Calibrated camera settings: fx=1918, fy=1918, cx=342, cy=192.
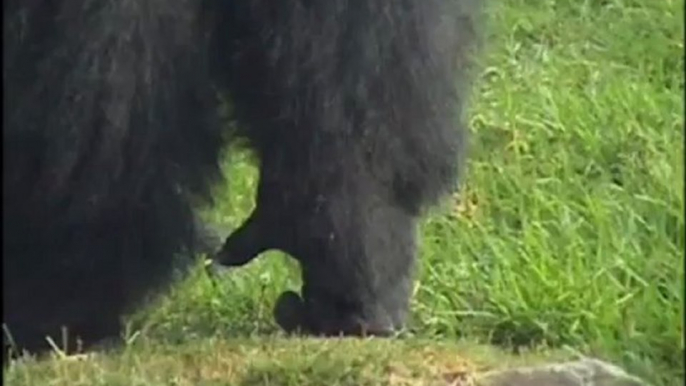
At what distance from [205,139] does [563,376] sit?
61 centimetres

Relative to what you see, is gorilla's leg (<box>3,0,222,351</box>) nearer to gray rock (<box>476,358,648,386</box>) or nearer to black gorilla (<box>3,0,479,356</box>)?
black gorilla (<box>3,0,479,356</box>)

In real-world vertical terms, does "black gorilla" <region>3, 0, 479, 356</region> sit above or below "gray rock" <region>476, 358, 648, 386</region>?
above

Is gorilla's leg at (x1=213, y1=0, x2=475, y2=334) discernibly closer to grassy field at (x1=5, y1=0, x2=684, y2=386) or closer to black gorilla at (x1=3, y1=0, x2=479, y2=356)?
black gorilla at (x1=3, y1=0, x2=479, y2=356)

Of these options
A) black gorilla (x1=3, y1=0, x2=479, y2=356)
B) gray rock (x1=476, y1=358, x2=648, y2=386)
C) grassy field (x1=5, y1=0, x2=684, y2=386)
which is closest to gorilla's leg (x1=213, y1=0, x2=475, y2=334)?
black gorilla (x1=3, y1=0, x2=479, y2=356)

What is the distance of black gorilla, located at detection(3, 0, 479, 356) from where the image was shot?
2.53 meters

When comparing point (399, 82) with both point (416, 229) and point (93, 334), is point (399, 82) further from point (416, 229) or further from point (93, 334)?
point (93, 334)

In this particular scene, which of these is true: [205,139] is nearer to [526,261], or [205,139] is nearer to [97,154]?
[97,154]

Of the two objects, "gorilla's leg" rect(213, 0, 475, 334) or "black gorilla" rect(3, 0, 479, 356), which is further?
"gorilla's leg" rect(213, 0, 475, 334)

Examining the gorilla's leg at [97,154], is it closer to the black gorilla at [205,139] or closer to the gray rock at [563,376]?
the black gorilla at [205,139]

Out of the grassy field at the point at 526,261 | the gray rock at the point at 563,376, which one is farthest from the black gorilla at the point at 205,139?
the gray rock at the point at 563,376

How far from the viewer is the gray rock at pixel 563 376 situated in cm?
250

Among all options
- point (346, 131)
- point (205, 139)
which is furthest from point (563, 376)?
point (205, 139)

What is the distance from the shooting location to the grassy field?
2553 millimetres

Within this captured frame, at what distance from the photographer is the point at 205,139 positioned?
107 inches
